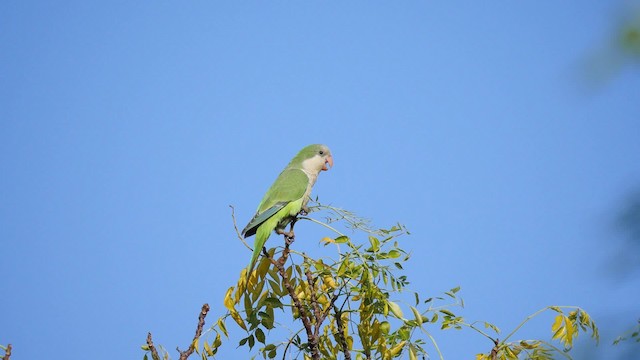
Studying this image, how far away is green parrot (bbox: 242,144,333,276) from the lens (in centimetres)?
369

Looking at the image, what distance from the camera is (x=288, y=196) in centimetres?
387

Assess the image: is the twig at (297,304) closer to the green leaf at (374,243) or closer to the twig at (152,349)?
the green leaf at (374,243)

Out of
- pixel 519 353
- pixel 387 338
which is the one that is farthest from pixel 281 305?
pixel 519 353

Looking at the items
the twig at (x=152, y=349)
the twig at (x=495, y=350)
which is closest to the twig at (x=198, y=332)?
the twig at (x=152, y=349)

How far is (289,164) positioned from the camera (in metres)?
4.42

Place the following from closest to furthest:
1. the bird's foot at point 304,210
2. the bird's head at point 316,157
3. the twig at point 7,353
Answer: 1. the twig at point 7,353
2. the bird's foot at point 304,210
3. the bird's head at point 316,157

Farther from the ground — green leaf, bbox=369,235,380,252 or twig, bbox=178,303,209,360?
green leaf, bbox=369,235,380,252

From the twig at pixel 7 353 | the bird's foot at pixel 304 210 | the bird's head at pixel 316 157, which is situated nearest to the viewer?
the twig at pixel 7 353

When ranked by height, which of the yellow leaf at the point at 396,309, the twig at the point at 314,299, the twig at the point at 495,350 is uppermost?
the twig at the point at 314,299

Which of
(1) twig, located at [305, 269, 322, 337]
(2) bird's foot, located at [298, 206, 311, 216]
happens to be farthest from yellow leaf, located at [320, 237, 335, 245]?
(2) bird's foot, located at [298, 206, 311, 216]

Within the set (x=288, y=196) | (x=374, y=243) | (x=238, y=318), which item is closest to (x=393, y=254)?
(x=374, y=243)

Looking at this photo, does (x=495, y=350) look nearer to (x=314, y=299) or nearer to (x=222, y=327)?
(x=314, y=299)

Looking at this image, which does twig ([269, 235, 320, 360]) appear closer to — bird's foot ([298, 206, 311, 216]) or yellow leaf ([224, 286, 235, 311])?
yellow leaf ([224, 286, 235, 311])

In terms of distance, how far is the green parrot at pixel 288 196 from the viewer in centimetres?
369
